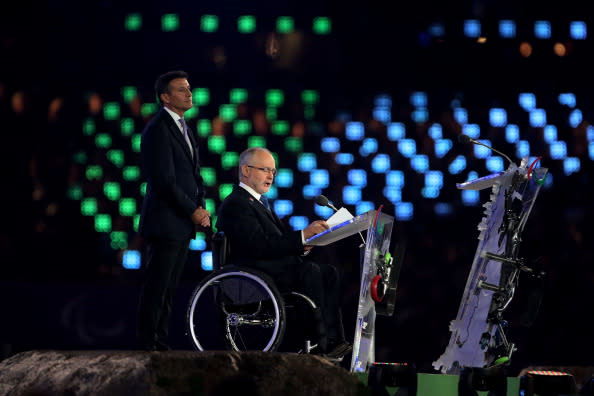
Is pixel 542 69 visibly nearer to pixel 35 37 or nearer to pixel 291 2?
pixel 291 2

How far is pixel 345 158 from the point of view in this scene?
6066 millimetres

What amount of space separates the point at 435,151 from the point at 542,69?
0.96 metres

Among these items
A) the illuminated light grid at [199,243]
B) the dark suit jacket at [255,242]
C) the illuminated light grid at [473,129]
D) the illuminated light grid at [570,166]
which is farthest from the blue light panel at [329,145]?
the dark suit jacket at [255,242]

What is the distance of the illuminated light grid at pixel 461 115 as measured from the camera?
20.1ft

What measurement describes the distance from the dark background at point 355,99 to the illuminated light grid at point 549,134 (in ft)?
0.19

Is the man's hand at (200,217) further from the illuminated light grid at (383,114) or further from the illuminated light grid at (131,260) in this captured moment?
the illuminated light grid at (383,114)

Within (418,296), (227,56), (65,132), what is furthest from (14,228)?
(418,296)

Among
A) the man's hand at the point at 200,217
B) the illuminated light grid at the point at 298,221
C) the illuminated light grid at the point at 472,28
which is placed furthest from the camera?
the illuminated light grid at the point at 472,28

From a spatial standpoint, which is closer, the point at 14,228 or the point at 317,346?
the point at 317,346

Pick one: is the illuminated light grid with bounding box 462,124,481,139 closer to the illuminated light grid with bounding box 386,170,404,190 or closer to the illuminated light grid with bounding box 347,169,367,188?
the illuminated light grid with bounding box 386,170,404,190

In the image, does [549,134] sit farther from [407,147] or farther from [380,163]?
[380,163]

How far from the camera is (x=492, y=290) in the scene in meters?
3.88

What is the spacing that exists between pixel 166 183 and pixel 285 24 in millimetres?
2649

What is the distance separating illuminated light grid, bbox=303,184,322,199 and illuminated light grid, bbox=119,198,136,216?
1121 mm
